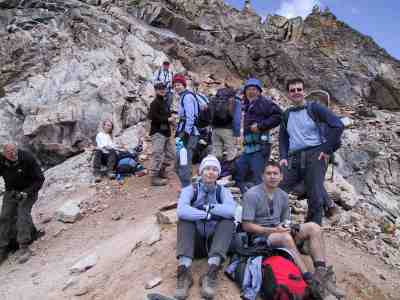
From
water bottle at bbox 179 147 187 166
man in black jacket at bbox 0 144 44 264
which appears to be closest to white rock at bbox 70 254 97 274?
man in black jacket at bbox 0 144 44 264

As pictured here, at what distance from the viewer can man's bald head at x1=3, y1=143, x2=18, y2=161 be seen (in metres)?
7.12

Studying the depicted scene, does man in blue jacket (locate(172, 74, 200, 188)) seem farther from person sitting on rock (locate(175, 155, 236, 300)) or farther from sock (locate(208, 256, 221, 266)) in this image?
sock (locate(208, 256, 221, 266))

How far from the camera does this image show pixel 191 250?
4.24 meters

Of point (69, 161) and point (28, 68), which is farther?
point (28, 68)

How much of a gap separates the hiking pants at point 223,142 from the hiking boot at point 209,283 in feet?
11.6

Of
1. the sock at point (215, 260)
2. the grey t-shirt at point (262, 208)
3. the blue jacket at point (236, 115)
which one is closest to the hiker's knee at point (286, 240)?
the grey t-shirt at point (262, 208)

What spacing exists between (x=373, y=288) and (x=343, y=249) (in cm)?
133

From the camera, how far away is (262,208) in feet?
14.5

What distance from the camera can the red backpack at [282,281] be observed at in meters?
3.70

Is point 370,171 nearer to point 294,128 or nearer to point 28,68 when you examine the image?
point 294,128

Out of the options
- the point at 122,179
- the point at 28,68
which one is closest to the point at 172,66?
the point at 28,68

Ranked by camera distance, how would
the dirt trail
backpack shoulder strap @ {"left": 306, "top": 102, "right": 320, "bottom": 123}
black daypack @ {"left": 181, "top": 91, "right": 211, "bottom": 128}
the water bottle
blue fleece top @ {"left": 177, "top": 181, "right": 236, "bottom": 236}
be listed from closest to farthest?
blue fleece top @ {"left": 177, "top": 181, "right": 236, "bottom": 236} → the dirt trail → backpack shoulder strap @ {"left": 306, "top": 102, "right": 320, "bottom": 123} → the water bottle → black daypack @ {"left": 181, "top": 91, "right": 211, "bottom": 128}

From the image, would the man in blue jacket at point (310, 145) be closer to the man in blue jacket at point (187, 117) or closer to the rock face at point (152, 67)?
the man in blue jacket at point (187, 117)

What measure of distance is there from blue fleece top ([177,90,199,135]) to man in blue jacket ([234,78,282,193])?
1369mm
